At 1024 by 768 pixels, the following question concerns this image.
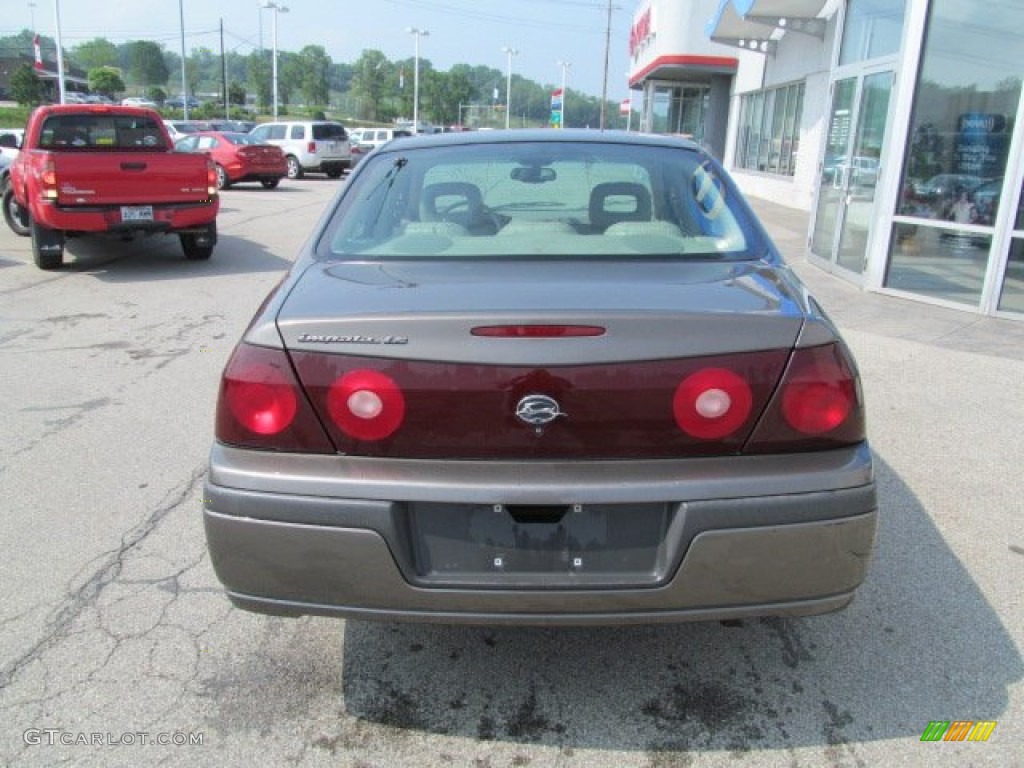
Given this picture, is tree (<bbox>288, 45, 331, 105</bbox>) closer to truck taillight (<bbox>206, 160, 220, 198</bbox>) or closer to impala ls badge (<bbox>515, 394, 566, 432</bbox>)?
truck taillight (<bbox>206, 160, 220, 198</bbox>)

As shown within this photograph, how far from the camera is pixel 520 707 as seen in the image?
2.57 metres

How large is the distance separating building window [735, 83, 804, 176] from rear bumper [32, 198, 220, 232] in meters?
15.2

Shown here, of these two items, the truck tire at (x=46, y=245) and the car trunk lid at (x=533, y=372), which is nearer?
the car trunk lid at (x=533, y=372)

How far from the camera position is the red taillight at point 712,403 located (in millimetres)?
2193

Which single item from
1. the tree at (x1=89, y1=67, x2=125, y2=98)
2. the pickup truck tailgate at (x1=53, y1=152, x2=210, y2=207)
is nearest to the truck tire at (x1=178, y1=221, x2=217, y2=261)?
the pickup truck tailgate at (x1=53, y1=152, x2=210, y2=207)

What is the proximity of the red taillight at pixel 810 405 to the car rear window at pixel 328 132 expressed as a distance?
2687 cm

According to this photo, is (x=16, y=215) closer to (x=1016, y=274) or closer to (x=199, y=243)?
(x=199, y=243)

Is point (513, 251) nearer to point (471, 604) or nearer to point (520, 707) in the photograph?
point (471, 604)

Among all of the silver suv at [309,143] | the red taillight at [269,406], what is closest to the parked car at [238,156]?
the silver suv at [309,143]

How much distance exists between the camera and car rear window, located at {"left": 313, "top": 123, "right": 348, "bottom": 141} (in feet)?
88.8

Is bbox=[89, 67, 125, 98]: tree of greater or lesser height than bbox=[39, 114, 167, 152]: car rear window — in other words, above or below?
above

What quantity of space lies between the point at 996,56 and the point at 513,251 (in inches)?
296

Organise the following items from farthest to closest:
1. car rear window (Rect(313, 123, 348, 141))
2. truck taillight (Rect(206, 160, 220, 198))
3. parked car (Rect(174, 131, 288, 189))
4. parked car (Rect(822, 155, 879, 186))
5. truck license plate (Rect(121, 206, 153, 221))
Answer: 1. car rear window (Rect(313, 123, 348, 141))
2. parked car (Rect(174, 131, 288, 189))
3. truck taillight (Rect(206, 160, 220, 198))
4. parked car (Rect(822, 155, 879, 186))
5. truck license plate (Rect(121, 206, 153, 221))

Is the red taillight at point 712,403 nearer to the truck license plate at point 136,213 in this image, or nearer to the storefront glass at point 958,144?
the storefront glass at point 958,144
